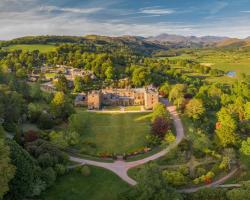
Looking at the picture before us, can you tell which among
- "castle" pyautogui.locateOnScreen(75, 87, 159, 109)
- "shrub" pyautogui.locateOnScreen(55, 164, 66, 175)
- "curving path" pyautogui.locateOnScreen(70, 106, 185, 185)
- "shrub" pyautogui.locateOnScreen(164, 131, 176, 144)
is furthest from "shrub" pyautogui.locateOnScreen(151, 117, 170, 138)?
"shrub" pyautogui.locateOnScreen(55, 164, 66, 175)

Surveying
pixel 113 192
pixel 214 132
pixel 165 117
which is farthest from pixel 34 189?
pixel 214 132

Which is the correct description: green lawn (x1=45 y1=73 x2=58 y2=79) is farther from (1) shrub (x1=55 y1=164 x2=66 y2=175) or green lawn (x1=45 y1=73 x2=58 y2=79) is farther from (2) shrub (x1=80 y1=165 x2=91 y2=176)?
(1) shrub (x1=55 y1=164 x2=66 y2=175)

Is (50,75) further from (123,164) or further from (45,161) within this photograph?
(45,161)

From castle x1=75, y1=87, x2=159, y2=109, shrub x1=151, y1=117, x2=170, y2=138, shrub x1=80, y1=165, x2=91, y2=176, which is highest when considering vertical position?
castle x1=75, y1=87, x2=159, y2=109

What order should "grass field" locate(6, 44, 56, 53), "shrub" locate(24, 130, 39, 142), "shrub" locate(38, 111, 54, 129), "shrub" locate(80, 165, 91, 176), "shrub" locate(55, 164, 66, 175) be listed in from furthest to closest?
"grass field" locate(6, 44, 56, 53)
"shrub" locate(38, 111, 54, 129)
"shrub" locate(24, 130, 39, 142)
"shrub" locate(80, 165, 91, 176)
"shrub" locate(55, 164, 66, 175)

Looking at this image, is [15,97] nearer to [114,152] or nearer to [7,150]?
[114,152]

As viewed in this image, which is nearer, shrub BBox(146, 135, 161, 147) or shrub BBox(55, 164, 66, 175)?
shrub BBox(55, 164, 66, 175)
